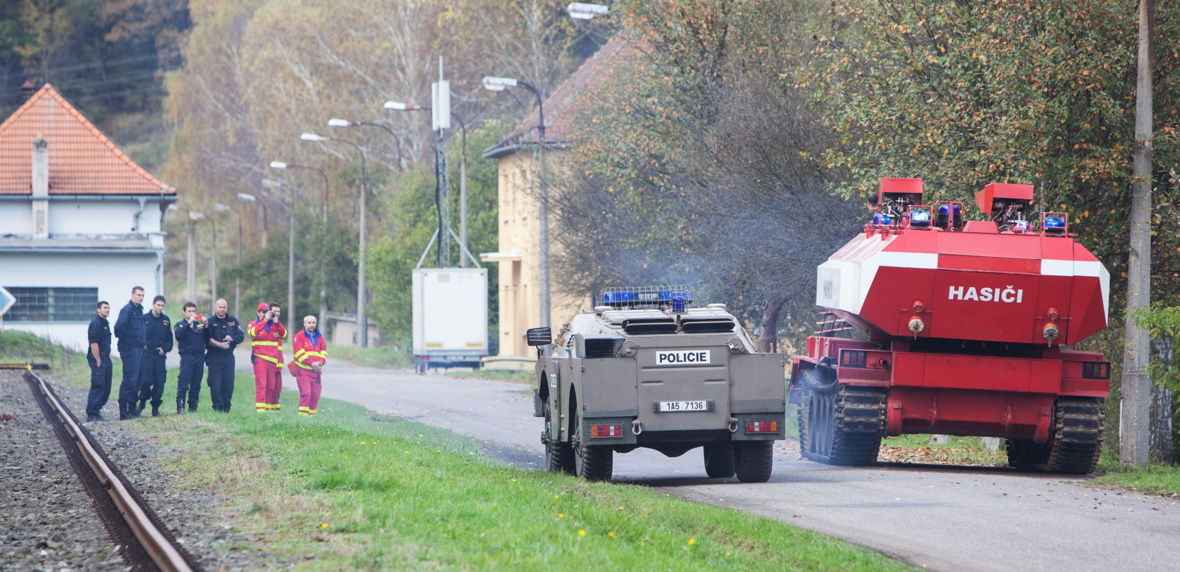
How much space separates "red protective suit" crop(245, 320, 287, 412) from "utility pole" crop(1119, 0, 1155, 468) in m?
12.2

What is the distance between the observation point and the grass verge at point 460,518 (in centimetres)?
983

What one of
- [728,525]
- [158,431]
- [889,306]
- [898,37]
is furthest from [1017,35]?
[158,431]

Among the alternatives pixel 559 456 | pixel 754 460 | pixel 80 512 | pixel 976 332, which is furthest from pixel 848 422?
pixel 80 512

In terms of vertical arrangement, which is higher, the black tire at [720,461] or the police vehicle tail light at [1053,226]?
the police vehicle tail light at [1053,226]

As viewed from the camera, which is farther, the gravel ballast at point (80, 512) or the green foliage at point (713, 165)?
the green foliage at point (713, 165)

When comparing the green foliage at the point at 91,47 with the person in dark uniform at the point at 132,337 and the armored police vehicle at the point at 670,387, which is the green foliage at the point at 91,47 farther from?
the armored police vehicle at the point at 670,387

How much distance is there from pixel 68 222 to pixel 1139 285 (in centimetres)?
4612

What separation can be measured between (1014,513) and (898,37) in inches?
376

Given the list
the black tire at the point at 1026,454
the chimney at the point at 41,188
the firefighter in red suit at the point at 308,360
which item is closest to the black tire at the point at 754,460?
the black tire at the point at 1026,454

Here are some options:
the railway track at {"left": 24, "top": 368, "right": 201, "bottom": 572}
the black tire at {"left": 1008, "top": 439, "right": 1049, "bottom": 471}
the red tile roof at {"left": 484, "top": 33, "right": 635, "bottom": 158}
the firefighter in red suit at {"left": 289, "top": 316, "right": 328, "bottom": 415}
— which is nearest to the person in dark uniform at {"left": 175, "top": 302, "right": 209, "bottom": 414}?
the firefighter in red suit at {"left": 289, "top": 316, "right": 328, "bottom": 415}

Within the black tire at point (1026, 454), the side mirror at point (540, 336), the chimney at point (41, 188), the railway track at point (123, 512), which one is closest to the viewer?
the railway track at point (123, 512)

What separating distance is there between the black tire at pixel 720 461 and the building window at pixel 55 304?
4193 cm

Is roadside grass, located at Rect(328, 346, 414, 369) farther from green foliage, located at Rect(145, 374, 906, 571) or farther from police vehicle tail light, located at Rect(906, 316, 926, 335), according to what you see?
police vehicle tail light, located at Rect(906, 316, 926, 335)

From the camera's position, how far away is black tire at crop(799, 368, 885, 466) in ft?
58.6
